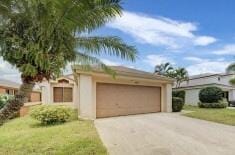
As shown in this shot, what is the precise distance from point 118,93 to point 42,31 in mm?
14462

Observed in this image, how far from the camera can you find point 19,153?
36.0 ft

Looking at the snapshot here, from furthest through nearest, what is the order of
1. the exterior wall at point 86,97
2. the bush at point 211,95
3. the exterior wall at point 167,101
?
the bush at point 211,95 → the exterior wall at point 167,101 → the exterior wall at point 86,97

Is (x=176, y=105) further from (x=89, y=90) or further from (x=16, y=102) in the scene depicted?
(x=16, y=102)

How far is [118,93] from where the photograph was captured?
897 inches

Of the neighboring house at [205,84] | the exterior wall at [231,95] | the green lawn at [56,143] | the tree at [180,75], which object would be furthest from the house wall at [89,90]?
the exterior wall at [231,95]

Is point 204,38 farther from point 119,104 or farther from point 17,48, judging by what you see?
point 17,48

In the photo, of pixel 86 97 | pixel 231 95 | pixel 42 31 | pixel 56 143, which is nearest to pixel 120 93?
pixel 86 97

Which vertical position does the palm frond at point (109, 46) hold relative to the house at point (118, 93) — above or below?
above

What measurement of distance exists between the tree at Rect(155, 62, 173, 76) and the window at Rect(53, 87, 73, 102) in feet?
63.2

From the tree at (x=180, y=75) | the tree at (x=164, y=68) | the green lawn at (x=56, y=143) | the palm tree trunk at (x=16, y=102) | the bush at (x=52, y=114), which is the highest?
the tree at (x=164, y=68)

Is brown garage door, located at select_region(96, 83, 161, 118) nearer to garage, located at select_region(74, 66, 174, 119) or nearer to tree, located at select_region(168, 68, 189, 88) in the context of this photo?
garage, located at select_region(74, 66, 174, 119)

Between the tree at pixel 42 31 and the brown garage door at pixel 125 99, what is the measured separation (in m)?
11.9

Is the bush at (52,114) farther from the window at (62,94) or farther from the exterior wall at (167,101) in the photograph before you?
the window at (62,94)

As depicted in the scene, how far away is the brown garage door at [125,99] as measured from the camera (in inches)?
852
